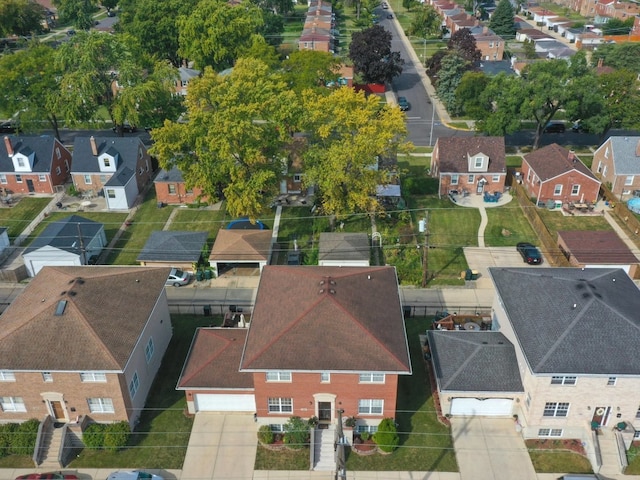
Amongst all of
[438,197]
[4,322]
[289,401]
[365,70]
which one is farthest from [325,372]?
[365,70]

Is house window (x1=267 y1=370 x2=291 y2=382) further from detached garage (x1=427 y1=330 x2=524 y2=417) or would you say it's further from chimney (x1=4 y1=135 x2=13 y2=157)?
chimney (x1=4 y1=135 x2=13 y2=157)

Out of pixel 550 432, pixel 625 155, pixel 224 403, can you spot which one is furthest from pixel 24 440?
pixel 625 155

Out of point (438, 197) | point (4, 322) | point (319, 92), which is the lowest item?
point (438, 197)

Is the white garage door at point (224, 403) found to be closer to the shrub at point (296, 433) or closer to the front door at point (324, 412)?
the shrub at point (296, 433)

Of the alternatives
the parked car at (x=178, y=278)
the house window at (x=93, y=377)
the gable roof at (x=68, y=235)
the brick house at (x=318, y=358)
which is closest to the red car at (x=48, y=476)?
the house window at (x=93, y=377)

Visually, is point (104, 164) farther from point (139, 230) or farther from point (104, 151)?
point (139, 230)

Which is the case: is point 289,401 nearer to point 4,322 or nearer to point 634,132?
point 4,322

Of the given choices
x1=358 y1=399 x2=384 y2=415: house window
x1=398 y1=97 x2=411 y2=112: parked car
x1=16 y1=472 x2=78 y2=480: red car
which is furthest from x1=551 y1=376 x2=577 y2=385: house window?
x1=398 y1=97 x2=411 y2=112: parked car
